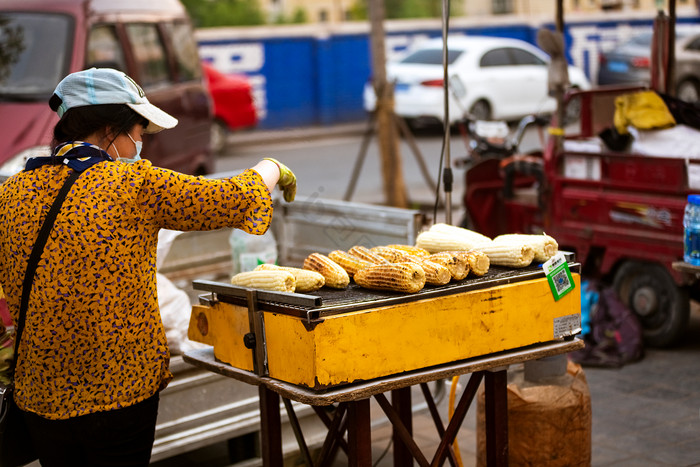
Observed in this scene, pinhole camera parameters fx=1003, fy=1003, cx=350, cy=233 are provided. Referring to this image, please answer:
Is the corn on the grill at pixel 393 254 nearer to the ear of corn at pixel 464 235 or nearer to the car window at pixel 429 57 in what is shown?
the ear of corn at pixel 464 235

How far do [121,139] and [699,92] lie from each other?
17.1 meters

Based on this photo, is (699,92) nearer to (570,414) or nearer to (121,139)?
(570,414)

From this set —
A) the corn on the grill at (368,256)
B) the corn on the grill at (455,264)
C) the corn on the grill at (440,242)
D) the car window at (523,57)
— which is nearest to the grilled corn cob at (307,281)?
the corn on the grill at (368,256)

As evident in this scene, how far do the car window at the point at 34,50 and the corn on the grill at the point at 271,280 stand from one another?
17.0 feet

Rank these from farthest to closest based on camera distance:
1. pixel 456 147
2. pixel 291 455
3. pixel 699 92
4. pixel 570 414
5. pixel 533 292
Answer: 1. pixel 699 92
2. pixel 456 147
3. pixel 291 455
4. pixel 570 414
5. pixel 533 292

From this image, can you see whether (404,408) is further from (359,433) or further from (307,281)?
(307,281)

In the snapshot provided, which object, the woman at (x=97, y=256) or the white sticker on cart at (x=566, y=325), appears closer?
the woman at (x=97, y=256)

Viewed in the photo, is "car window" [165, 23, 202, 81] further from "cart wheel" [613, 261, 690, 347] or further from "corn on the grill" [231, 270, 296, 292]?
"corn on the grill" [231, 270, 296, 292]

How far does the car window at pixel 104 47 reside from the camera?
27.6 ft

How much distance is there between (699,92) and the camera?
1839cm

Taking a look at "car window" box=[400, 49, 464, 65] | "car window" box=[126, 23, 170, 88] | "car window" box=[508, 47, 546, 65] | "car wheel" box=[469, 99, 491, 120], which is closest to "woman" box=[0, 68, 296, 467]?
"car window" box=[126, 23, 170, 88]

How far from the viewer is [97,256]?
290 cm

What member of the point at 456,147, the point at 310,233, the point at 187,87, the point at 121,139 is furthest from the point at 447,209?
the point at 456,147

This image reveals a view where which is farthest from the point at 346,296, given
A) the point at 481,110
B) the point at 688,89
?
the point at 688,89
